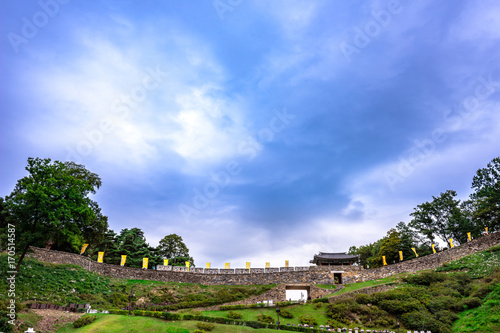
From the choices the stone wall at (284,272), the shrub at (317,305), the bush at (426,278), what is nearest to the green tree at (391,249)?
the stone wall at (284,272)

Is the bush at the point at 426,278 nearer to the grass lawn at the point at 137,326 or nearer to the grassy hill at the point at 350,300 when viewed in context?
the grassy hill at the point at 350,300

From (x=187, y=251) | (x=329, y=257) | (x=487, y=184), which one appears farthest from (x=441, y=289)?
(x=187, y=251)

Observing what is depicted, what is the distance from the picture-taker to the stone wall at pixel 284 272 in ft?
127

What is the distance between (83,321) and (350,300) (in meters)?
26.1

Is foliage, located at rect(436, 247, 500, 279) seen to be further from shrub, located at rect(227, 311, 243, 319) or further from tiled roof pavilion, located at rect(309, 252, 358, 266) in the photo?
shrub, located at rect(227, 311, 243, 319)

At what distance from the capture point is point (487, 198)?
43.0m

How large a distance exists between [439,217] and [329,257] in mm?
19846

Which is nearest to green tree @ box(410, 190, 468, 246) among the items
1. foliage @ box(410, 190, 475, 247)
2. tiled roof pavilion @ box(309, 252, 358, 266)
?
foliage @ box(410, 190, 475, 247)

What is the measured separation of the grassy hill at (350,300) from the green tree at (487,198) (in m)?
9.60

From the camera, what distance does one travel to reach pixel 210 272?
49.4 m

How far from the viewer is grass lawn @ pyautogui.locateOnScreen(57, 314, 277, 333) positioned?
76.6 feet

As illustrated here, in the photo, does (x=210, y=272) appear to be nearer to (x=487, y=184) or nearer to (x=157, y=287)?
(x=157, y=287)
